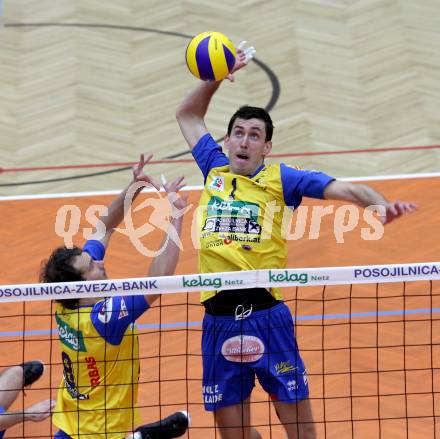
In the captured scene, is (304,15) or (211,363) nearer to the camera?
(211,363)

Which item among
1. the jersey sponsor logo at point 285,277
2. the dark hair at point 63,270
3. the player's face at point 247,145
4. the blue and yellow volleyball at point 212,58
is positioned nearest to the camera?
the jersey sponsor logo at point 285,277

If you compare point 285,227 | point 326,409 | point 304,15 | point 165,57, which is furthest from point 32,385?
point 304,15

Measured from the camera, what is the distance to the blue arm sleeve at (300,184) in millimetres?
7539

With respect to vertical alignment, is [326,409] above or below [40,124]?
below

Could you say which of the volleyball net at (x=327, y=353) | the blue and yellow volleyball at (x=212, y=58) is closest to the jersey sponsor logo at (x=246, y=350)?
the volleyball net at (x=327, y=353)

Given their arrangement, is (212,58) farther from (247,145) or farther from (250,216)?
(250,216)

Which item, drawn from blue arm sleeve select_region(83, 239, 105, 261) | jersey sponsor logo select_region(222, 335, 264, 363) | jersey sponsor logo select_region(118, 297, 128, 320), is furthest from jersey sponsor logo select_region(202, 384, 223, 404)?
blue arm sleeve select_region(83, 239, 105, 261)

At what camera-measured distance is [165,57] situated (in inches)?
663

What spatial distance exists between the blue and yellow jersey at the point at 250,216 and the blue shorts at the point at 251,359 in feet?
0.75

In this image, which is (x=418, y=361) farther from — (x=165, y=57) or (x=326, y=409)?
(x=165, y=57)

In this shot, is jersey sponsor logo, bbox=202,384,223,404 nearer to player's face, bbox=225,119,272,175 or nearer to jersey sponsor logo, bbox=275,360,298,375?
jersey sponsor logo, bbox=275,360,298,375

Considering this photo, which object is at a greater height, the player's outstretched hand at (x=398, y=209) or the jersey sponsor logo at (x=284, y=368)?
the player's outstretched hand at (x=398, y=209)

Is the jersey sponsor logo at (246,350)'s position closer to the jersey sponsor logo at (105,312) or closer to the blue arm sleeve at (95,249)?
the jersey sponsor logo at (105,312)

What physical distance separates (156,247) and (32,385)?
2.73 m
